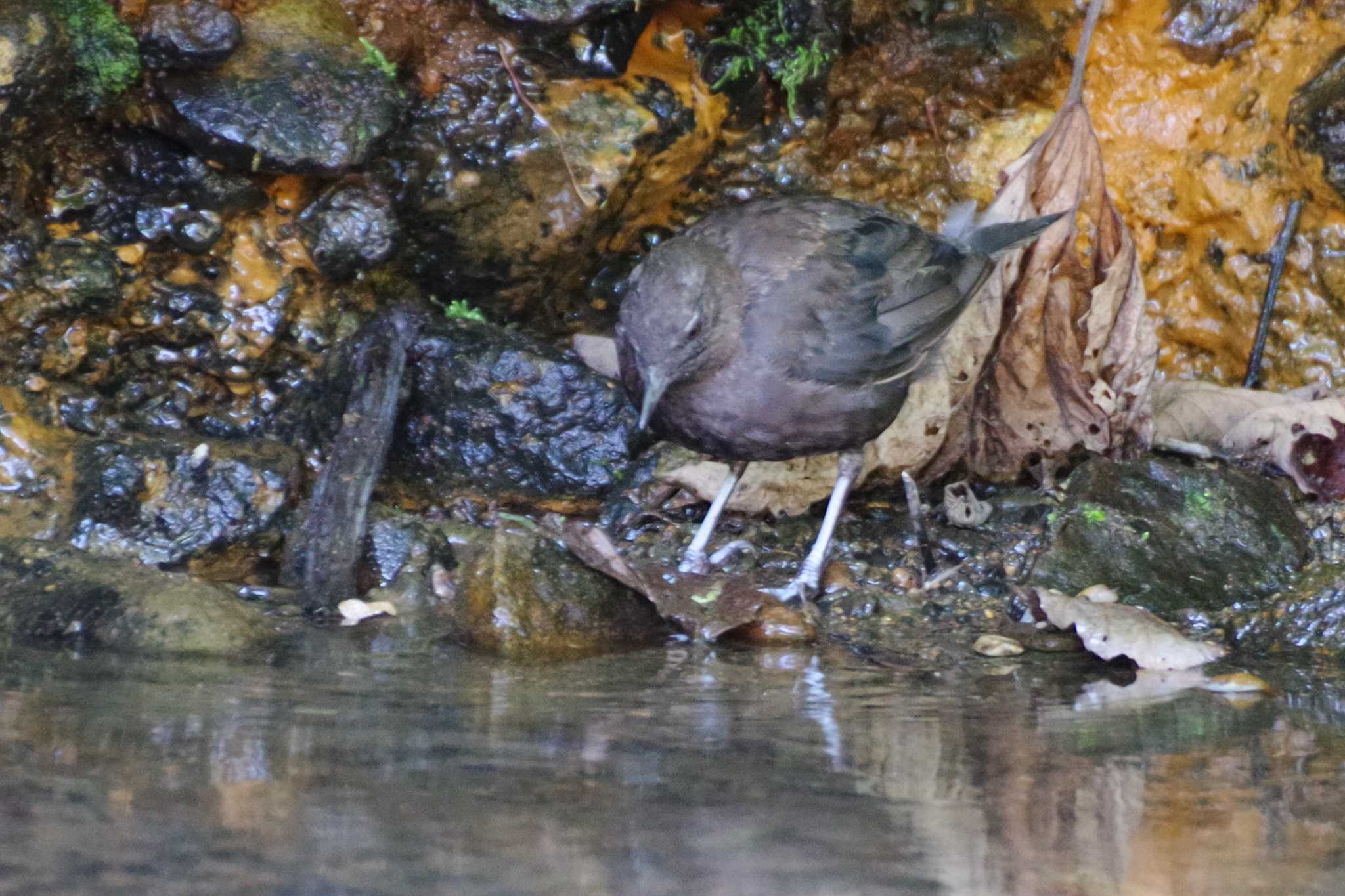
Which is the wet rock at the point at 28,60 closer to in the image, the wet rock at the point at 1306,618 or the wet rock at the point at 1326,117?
the wet rock at the point at 1306,618

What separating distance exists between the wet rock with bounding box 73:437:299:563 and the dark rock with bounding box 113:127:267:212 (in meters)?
1.01

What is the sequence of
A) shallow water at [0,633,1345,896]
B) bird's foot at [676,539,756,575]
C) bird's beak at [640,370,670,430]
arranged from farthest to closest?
1. bird's foot at [676,539,756,575]
2. bird's beak at [640,370,670,430]
3. shallow water at [0,633,1345,896]

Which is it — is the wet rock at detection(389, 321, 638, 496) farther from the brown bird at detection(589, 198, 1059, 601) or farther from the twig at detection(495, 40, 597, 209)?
the brown bird at detection(589, 198, 1059, 601)

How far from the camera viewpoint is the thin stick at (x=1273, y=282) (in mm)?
6406

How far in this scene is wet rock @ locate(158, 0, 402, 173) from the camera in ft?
18.0

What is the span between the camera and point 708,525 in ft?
18.4

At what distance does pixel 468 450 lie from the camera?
6.26 m

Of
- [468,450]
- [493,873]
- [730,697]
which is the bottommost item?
[493,873]

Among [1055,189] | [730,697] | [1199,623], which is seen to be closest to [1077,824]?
[730,697]

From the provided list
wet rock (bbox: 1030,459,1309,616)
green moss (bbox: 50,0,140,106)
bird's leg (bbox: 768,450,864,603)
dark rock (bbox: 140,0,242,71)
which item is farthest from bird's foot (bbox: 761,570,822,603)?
green moss (bbox: 50,0,140,106)

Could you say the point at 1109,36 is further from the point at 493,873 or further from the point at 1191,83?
the point at 493,873

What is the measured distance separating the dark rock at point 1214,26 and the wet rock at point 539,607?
3.87 metres

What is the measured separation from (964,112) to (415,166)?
268 centimetres

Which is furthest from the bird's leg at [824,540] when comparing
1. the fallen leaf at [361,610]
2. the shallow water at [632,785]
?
the fallen leaf at [361,610]
